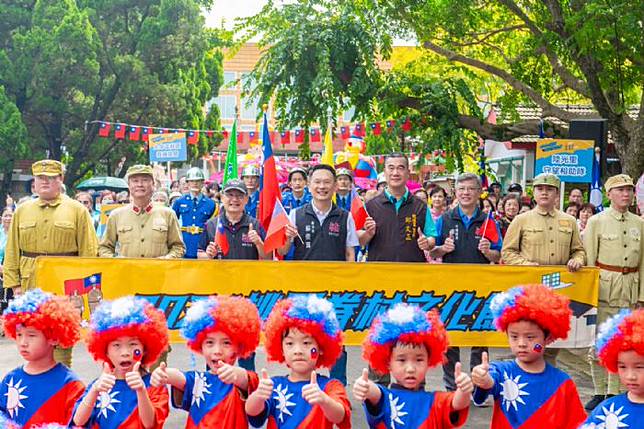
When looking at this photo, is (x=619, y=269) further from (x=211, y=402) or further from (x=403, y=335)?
(x=211, y=402)

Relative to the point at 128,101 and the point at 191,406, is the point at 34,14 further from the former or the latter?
the point at 191,406

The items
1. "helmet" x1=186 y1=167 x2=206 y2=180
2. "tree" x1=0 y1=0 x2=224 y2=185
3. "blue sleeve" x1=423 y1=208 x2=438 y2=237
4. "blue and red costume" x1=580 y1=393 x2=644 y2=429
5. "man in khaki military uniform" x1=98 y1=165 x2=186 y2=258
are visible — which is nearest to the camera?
"blue and red costume" x1=580 y1=393 x2=644 y2=429

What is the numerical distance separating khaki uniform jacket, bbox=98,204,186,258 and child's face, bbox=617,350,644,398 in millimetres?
4542

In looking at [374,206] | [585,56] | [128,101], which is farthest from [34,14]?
[374,206]

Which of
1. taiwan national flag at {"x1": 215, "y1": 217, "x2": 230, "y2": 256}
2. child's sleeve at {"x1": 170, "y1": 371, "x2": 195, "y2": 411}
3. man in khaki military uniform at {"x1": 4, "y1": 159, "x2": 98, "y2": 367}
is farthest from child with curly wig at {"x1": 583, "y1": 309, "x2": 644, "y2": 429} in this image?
man in khaki military uniform at {"x1": 4, "y1": 159, "x2": 98, "y2": 367}

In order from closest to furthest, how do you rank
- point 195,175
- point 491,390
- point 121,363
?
point 121,363 < point 491,390 < point 195,175

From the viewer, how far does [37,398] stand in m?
4.89

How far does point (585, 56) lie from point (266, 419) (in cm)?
965

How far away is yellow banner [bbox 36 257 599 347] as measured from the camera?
7.43 metres

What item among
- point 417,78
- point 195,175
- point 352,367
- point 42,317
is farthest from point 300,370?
point 417,78

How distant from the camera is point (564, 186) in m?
13.1

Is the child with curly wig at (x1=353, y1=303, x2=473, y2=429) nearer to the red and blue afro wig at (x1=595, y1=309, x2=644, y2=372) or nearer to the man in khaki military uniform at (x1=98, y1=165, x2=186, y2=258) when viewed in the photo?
the red and blue afro wig at (x1=595, y1=309, x2=644, y2=372)

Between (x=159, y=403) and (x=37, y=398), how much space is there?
2.41 feet

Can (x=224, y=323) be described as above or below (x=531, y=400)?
above
